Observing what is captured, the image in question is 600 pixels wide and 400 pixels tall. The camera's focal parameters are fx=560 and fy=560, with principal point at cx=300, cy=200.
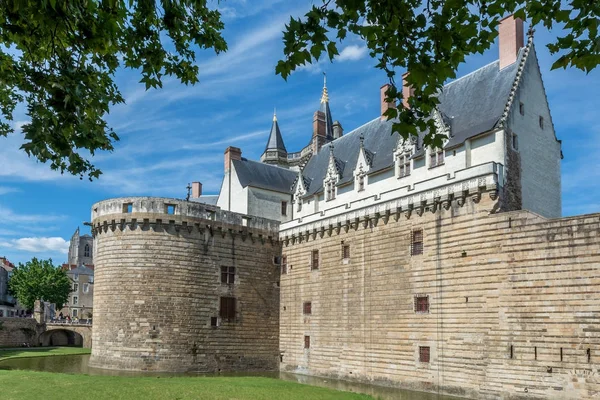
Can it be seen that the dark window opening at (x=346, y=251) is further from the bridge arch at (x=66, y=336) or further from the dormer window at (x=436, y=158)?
the bridge arch at (x=66, y=336)

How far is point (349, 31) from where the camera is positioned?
731 centimetres

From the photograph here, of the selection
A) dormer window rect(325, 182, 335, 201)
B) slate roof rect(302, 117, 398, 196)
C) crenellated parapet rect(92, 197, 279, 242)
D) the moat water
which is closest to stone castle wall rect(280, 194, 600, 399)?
the moat water

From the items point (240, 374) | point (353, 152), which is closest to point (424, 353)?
point (240, 374)

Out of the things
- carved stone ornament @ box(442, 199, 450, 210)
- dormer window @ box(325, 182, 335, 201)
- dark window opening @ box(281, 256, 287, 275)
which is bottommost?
dark window opening @ box(281, 256, 287, 275)

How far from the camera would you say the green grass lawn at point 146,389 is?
18188 mm

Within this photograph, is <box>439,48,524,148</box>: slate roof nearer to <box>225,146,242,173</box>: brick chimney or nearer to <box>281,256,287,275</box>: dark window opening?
<box>281,256,287,275</box>: dark window opening

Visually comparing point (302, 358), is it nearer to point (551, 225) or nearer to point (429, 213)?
point (429, 213)

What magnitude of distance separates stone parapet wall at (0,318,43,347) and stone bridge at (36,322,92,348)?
1163 mm

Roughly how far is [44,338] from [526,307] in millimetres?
51678

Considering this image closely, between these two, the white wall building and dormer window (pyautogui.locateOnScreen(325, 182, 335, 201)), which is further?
dormer window (pyautogui.locateOnScreen(325, 182, 335, 201))

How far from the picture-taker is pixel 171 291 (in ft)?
102

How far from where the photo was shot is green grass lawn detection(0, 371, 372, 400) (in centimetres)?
1819

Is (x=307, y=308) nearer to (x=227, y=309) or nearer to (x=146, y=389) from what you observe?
(x=227, y=309)

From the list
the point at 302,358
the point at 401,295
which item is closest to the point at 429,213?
the point at 401,295
